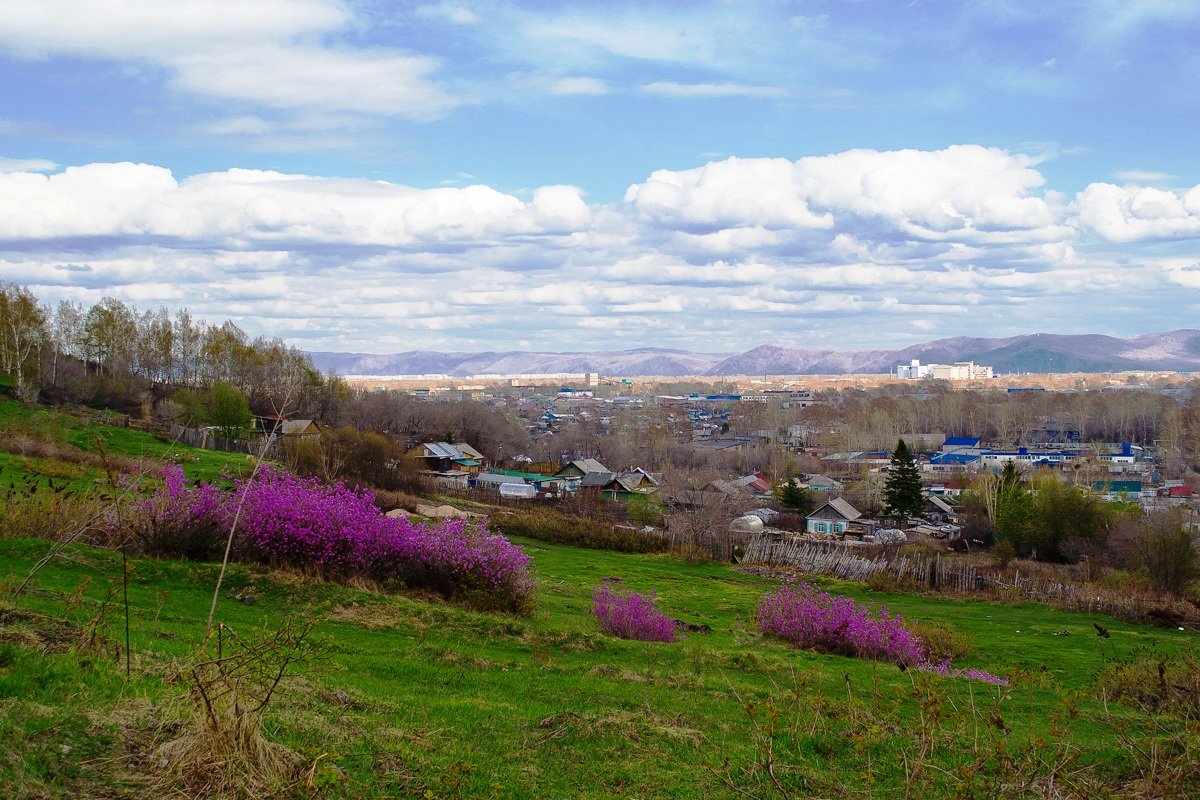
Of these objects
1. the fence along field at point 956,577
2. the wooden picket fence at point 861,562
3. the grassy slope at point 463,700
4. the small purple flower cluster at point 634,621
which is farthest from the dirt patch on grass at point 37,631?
the wooden picket fence at point 861,562

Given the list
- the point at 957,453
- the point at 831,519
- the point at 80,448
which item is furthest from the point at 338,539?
the point at 957,453

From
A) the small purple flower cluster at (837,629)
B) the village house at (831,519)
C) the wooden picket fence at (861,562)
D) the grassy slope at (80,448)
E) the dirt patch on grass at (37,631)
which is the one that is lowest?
the village house at (831,519)

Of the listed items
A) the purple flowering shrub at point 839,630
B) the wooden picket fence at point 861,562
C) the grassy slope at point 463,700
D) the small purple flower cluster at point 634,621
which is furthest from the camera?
the wooden picket fence at point 861,562

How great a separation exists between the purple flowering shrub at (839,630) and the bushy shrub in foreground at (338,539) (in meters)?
4.56

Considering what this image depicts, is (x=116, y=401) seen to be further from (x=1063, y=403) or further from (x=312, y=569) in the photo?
(x=1063, y=403)

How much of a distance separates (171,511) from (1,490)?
21.8 feet

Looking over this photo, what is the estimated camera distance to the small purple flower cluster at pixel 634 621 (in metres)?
14.1

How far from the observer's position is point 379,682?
8398 millimetres

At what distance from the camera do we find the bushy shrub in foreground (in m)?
13.6

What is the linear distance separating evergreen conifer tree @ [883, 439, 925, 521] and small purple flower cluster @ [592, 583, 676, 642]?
45721mm

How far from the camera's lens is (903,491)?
57.5 metres

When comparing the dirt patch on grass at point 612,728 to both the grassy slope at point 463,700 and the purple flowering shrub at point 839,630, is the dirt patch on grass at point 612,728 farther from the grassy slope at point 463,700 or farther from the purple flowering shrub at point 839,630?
the purple flowering shrub at point 839,630

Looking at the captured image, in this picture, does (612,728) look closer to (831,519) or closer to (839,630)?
(839,630)

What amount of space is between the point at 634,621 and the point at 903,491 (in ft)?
155
